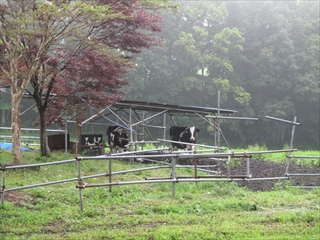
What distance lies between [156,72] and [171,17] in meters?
5.59

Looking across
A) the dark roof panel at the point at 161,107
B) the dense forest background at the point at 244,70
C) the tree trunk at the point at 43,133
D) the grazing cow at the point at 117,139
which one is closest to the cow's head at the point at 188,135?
the dark roof panel at the point at 161,107

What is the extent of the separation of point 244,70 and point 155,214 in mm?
35463

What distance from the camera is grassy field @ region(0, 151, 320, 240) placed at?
5.53 m

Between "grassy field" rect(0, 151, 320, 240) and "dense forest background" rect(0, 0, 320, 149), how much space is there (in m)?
28.2

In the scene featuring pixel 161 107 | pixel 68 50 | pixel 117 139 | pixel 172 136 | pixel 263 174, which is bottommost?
pixel 263 174

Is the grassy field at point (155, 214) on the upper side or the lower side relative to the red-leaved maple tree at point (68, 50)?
lower

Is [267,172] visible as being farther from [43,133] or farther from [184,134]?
[43,133]

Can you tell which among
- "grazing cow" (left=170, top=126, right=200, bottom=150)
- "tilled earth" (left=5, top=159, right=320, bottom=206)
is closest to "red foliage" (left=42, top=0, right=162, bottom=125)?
"grazing cow" (left=170, top=126, right=200, bottom=150)

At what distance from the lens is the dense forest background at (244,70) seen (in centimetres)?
3772

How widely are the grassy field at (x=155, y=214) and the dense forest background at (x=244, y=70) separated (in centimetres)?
2823

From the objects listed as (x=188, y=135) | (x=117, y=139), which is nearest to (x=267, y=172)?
(x=188, y=135)

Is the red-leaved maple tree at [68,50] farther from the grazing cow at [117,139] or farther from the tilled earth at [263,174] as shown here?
the tilled earth at [263,174]

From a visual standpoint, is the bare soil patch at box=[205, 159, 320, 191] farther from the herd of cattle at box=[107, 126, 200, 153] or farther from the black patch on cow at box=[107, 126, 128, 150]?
the black patch on cow at box=[107, 126, 128, 150]

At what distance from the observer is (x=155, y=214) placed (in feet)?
21.6
